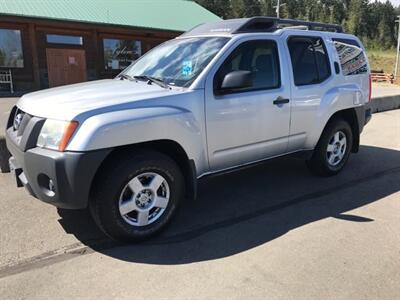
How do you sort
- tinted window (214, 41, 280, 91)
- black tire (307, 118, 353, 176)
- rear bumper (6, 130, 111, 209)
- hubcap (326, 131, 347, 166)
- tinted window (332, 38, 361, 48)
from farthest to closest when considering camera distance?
tinted window (332, 38, 361, 48)
hubcap (326, 131, 347, 166)
black tire (307, 118, 353, 176)
tinted window (214, 41, 280, 91)
rear bumper (6, 130, 111, 209)

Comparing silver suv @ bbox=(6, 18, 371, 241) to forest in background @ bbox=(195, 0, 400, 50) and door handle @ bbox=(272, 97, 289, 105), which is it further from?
forest in background @ bbox=(195, 0, 400, 50)

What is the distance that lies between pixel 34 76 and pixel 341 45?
1693cm

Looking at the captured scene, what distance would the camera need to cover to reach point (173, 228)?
13.6ft

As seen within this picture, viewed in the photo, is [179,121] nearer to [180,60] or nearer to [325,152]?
[180,60]

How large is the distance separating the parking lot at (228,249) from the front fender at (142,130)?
832mm

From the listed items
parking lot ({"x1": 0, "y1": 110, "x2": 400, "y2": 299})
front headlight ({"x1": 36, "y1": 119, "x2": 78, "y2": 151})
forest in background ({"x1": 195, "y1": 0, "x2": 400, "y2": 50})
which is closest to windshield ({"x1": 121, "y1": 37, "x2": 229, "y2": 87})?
front headlight ({"x1": 36, "y1": 119, "x2": 78, "y2": 151})

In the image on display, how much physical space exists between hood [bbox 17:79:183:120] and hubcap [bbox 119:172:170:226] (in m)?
0.72

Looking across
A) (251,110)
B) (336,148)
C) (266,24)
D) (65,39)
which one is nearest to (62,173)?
(251,110)

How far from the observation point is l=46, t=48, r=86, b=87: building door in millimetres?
20000

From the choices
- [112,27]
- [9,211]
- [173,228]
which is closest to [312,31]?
[173,228]

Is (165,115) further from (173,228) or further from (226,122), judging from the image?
(173,228)

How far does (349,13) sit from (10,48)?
305 feet

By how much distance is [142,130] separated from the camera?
3586 millimetres

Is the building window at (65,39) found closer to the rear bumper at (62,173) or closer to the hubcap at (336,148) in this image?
the hubcap at (336,148)
